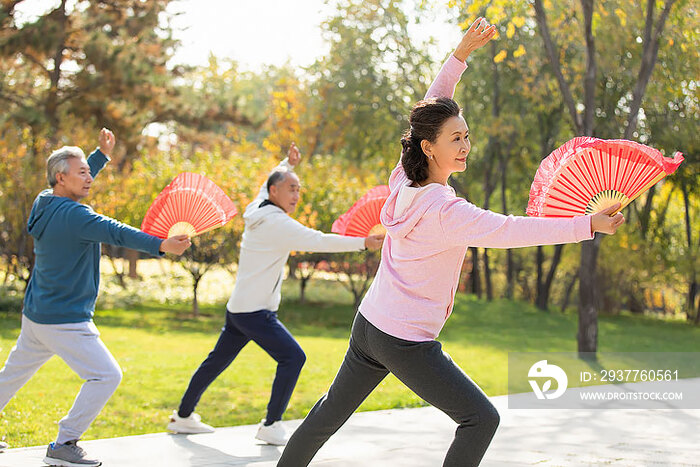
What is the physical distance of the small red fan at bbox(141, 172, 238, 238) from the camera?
4926mm

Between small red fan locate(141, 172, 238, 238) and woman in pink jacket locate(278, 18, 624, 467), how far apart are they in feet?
5.24

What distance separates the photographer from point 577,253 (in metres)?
23.3

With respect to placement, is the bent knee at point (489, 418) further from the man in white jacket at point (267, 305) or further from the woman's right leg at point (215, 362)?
the woman's right leg at point (215, 362)

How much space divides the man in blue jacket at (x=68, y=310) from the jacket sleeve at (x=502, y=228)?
6.80 feet

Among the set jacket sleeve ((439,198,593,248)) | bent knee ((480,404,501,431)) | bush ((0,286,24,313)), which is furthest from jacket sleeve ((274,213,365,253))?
bush ((0,286,24,313))

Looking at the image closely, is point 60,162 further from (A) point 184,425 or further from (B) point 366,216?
(A) point 184,425

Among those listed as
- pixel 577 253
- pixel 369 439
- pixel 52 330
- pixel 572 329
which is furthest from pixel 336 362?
pixel 577 253

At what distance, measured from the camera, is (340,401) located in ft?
12.3

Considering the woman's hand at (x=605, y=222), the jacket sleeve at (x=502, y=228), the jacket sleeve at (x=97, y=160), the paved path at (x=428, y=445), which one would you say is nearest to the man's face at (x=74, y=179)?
the jacket sleeve at (x=97, y=160)

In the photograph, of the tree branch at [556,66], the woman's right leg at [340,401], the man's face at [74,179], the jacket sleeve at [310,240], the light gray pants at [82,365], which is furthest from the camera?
the tree branch at [556,66]

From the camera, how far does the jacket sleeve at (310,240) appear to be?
5.24 m

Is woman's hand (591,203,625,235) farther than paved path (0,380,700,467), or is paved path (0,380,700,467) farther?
paved path (0,380,700,467)

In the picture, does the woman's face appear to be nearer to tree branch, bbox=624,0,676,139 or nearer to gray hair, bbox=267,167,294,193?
gray hair, bbox=267,167,294,193

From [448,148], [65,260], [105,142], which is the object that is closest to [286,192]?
[105,142]
